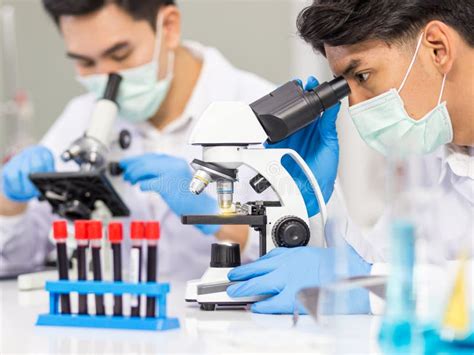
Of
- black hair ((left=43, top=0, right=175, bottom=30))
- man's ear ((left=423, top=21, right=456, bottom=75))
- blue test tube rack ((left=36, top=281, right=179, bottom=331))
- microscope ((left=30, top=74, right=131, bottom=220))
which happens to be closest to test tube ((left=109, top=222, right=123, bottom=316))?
blue test tube rack ((left=36, top=281, right=179, bottom=331))

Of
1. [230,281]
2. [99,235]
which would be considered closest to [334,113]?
[230,281]

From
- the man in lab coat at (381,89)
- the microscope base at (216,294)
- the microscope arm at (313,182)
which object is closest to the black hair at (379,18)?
the man in lab coat at (381,89)

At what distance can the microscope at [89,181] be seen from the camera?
6.50 feet

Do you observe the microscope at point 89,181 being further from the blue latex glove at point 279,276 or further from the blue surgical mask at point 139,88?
the blue latex glove at point 279,276

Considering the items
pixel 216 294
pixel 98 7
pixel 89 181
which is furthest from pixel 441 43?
pixel 98 7

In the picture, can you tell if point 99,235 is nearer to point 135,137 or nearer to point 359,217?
point 359,217

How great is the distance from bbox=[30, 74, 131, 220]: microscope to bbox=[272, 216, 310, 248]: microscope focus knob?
65cm

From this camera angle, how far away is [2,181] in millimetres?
2385

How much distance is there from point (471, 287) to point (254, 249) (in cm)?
89

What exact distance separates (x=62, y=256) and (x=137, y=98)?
44.0 inches

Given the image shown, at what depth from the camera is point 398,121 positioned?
5.51 ft

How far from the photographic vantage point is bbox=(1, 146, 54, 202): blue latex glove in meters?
2.33

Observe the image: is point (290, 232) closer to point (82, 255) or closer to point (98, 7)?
point (82, 255)

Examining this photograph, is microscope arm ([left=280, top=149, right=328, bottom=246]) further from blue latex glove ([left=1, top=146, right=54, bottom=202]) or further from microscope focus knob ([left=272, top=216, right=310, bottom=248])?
blue latex glove ([left=1, top=146, right=54, bottom=202])
